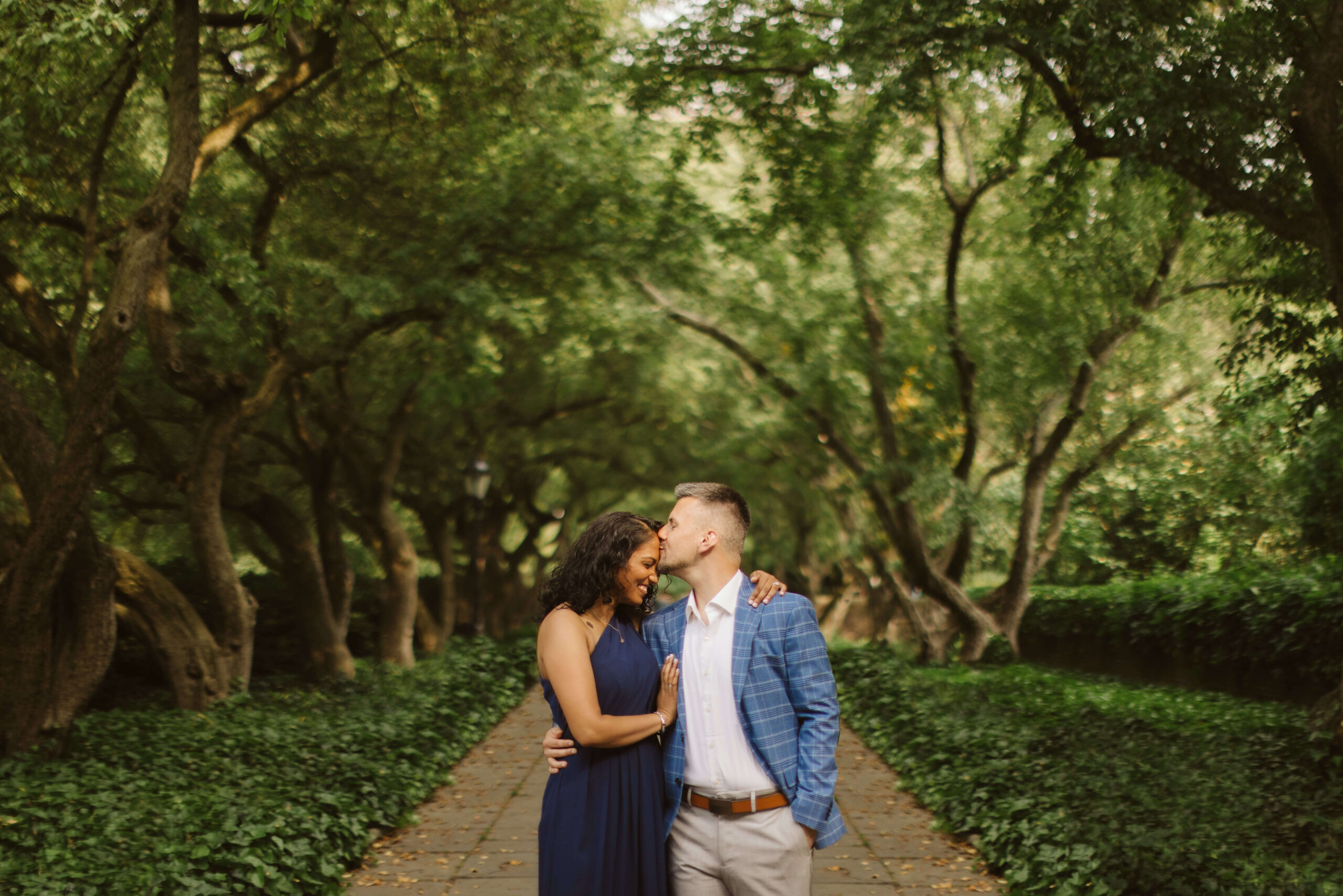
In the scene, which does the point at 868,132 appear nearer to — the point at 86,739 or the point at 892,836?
the point at 892,836

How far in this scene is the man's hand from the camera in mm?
3449

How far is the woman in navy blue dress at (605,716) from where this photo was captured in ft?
11.1

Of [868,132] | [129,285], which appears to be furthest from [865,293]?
[129,285]

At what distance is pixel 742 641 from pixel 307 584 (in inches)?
499

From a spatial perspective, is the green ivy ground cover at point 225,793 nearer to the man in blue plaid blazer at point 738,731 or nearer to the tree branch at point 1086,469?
the man in blue plaid blazer at point 738,731

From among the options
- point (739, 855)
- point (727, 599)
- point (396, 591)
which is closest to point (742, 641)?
point (727, 599)

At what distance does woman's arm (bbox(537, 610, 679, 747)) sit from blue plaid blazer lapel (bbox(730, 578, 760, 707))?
8.5 inches

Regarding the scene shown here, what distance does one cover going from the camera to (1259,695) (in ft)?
43.0

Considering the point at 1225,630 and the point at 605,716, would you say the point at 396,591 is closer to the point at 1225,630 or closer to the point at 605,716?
the point at 1225,630

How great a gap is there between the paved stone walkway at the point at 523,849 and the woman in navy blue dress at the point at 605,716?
3471 millimetres

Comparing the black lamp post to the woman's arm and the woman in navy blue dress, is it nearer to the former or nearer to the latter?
the woman in navy blue dress

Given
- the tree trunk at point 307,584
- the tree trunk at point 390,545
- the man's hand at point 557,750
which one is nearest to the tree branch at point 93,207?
the tree trunk at point 307,584

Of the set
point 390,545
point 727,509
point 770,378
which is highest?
point 770,378

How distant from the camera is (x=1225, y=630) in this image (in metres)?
13.9
